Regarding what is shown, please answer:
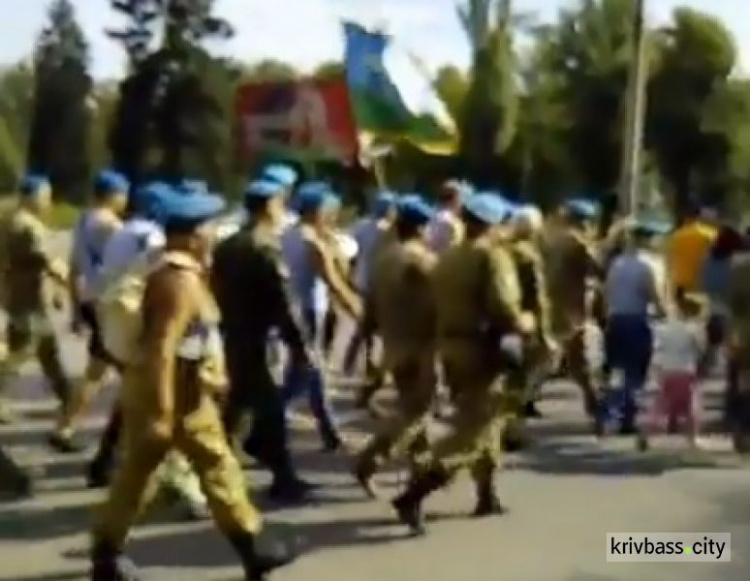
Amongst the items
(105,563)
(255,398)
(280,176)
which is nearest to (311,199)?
(280,176)

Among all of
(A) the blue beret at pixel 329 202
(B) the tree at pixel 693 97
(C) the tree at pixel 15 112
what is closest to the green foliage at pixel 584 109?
(B) the tree at pixel 693 97

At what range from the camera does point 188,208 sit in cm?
822

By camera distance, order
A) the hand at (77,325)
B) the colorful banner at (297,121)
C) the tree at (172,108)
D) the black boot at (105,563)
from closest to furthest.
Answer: the black boot at (105,563) → the hand at (77,325) → the colorful banner at (297,121) → the tree at (172,108)

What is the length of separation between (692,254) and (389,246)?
5901mm

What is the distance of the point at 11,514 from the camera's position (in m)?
10.4

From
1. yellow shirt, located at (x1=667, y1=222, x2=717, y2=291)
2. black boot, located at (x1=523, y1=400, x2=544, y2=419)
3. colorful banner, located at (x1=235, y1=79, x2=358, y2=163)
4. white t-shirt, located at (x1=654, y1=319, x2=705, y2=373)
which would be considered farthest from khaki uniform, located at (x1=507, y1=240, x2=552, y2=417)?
colorful banner, located at (x1=235, y1=79, x2=358, y2=163)

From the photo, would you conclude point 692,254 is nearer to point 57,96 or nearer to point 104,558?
point 104,558

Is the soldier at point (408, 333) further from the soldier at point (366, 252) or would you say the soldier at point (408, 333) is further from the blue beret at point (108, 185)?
the soldier at point (366, 252)

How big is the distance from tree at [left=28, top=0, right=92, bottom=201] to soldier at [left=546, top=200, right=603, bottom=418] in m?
82.9

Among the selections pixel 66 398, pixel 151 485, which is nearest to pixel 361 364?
pixel 66 398

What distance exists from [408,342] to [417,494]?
1054 millimetres

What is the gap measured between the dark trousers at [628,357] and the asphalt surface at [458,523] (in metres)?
0.38

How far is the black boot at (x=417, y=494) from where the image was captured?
9942mm

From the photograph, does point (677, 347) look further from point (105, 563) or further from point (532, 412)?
point (105, 563)
